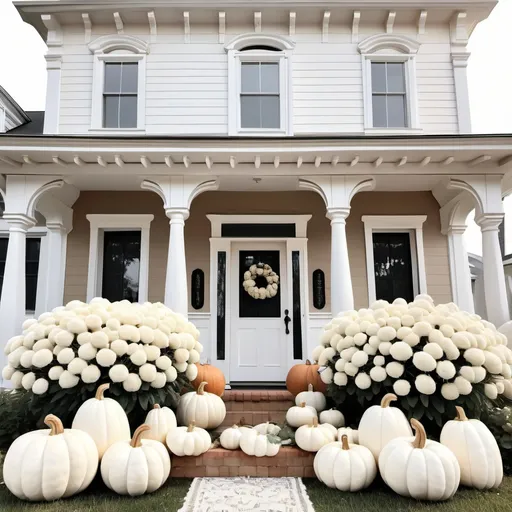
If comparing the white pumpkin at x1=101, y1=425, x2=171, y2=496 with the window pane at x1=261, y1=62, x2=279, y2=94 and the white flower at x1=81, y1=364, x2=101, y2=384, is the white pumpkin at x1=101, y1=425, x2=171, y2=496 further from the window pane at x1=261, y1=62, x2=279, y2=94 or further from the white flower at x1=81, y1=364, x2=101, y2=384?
the window pane at x1=261, y1=62, x2=279, y2=94

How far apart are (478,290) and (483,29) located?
8.79 m

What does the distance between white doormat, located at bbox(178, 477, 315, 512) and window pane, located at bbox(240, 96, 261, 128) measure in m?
5.49

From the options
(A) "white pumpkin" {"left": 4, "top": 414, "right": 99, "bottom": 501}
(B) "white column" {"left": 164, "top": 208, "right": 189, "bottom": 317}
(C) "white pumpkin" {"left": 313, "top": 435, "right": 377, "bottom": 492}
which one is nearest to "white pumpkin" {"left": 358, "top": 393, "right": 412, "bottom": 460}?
(C) "white pumpkin" {"left": 313, "top": 435, "right": 377, "bottom": 492}

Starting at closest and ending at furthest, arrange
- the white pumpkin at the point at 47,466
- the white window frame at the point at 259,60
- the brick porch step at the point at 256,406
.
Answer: the white pumpkin at the point at 47,466 → the brick porch step at the point at 256,406 → the white window frame at the point at 259,60

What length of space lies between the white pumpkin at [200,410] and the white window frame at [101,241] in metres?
2.97

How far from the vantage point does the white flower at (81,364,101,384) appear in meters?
3.17

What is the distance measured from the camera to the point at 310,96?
23.0ft

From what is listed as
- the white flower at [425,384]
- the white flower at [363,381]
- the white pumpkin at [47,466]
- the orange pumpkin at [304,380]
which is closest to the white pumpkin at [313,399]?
the orange pumpkin at [304,380]

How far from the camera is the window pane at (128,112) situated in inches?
274

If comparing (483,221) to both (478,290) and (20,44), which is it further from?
(20,44)

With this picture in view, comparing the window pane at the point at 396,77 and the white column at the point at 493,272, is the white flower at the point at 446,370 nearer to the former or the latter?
the white column at the point at 493,272

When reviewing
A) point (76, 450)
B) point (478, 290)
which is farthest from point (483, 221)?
point (478, 290)

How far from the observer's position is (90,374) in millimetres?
3176

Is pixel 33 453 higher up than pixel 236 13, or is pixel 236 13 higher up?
pixel 236 13
